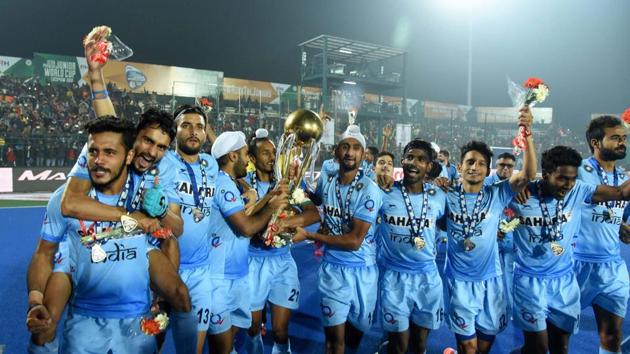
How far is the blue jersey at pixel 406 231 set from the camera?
3670 millimetres

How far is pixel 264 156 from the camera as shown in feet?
14.6

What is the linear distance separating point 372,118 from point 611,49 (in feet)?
99.9

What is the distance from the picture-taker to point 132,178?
8.26 feet

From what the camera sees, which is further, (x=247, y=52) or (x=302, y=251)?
(x=247, y=52)

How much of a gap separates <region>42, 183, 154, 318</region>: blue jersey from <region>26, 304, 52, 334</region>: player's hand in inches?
6.8

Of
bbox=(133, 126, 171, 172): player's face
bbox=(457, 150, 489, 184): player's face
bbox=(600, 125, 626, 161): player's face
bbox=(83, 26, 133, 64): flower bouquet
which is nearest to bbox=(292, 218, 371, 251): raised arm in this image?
bbox=(457, 150, 489, 184): player's face

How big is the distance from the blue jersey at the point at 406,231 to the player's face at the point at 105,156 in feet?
7.73

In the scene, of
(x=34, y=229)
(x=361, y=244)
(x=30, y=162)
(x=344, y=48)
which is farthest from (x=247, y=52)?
(x=361, y=244)

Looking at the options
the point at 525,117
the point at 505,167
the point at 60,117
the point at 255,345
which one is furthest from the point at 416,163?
the point at 60,117

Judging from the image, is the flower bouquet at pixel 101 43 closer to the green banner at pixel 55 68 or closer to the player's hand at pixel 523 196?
the player's hand at pixel 523 196

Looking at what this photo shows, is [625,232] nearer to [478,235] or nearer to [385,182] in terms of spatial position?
[478,235]

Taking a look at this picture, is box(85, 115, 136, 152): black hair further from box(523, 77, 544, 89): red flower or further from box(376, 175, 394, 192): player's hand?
box(523, 77, 544, 89): red flower

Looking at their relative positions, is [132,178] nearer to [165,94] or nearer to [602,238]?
[602,238]

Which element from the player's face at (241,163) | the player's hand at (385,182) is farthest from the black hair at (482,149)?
the player's face at (241,163)
